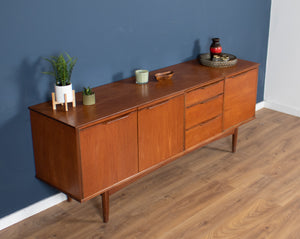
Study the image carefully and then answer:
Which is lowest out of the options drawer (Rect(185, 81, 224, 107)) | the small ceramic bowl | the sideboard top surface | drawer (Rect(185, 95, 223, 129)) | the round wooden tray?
drawer (Rect(185, 95, 223, 129))

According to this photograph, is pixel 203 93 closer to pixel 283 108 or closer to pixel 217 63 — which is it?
pixel 217 63

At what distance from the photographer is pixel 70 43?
2.82m

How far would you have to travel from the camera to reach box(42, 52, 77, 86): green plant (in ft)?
8.67

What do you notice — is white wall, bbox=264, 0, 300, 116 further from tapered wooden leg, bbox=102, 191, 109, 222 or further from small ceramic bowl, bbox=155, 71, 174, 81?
tapered wooden leg, bbox=102, 191, 109, 222

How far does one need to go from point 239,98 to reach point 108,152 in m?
1.42

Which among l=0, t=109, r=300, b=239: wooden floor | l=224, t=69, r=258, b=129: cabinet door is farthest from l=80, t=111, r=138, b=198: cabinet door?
l=224, t=69, r=258, b=129: cabinet door

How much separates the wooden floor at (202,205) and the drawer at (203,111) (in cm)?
50

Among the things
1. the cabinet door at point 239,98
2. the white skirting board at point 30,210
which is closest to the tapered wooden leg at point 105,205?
the white skirting board at point 30,210

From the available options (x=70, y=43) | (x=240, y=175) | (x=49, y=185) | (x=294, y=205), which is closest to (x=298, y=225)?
(x=294, y=205)

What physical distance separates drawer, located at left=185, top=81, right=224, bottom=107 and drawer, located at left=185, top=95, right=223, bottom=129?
4cm

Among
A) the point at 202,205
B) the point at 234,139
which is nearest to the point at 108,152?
the point at 202,205

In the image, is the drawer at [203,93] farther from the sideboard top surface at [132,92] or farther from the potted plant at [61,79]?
the potted plant at [61,79]

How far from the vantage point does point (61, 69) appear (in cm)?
265

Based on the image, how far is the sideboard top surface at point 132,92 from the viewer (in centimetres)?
255
